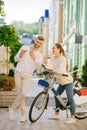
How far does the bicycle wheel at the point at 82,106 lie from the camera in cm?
1030

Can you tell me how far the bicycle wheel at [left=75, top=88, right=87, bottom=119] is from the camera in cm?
1030

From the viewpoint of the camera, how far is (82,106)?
10.4m

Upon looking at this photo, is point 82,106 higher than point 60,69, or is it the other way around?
point 60,69

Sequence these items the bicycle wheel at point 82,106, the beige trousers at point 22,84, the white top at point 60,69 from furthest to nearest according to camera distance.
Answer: the bicycle wheel at point 82,106 → the white top at point 60,69 → the beige trousers at point 22,84

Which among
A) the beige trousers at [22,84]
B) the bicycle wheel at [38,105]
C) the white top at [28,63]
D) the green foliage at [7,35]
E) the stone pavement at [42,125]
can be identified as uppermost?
A: the green foliage at [7,35]

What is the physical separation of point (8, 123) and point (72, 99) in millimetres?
1368

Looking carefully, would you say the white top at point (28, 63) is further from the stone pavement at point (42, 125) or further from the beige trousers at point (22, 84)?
the stone pavement at point (42, 125)

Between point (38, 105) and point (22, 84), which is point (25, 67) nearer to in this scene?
point (22, 84)

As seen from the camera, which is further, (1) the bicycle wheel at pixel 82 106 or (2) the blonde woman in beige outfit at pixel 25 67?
(1) the bicycle wheel at pixel 82 106

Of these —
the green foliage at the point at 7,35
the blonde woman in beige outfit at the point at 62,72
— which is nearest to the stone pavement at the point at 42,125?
the blonde woman in beige outfit at the point at 62,72

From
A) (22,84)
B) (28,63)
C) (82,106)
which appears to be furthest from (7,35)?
(22,84)

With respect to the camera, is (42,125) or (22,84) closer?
(42,125)

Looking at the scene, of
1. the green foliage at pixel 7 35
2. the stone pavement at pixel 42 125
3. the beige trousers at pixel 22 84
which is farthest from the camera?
the green foliage at pixel 7 35

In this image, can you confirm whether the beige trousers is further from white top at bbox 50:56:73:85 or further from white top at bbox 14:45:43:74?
white top at bbox 50:56:73:85
